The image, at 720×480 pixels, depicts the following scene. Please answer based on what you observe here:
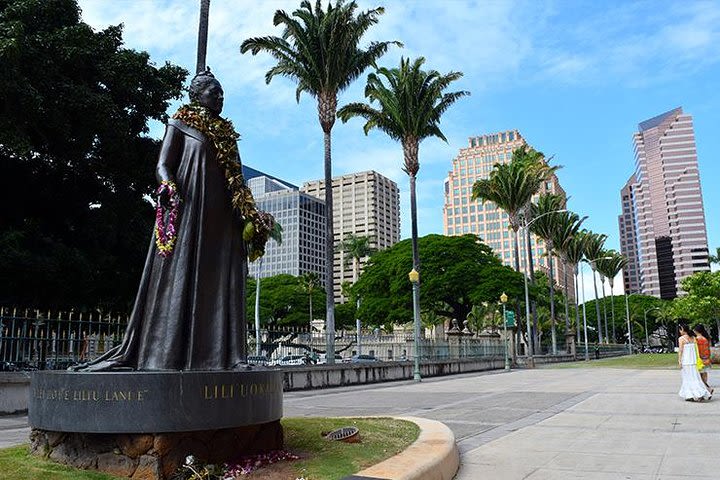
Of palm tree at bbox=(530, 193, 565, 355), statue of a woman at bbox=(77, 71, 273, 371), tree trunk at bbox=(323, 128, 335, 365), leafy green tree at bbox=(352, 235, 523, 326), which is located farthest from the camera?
palm tree at bbox=(530, 193, 565, 355)

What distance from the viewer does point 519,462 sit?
6586 millimetres

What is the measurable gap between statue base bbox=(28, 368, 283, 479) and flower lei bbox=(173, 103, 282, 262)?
135 centimetres

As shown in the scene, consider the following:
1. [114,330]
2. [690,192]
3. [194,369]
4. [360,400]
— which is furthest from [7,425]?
[690,192]

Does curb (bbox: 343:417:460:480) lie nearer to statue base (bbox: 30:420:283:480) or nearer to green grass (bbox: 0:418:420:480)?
green grass (bbox: 0:418:420:480)

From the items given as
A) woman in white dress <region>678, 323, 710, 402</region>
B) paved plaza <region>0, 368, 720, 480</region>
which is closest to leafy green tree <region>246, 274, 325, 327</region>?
paved plaza <region>0, 368, 720, 480</region>

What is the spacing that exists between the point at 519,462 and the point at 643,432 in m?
3.09

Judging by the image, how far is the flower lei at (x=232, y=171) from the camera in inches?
222

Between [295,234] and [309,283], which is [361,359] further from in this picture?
[295,234]

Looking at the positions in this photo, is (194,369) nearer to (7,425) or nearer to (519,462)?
(519,462)

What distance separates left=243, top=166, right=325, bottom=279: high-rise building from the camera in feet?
354

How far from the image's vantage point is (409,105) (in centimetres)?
3256

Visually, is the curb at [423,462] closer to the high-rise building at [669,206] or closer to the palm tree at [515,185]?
the palm tree at [515,185]

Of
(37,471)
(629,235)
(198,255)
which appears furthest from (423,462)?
(629,235)

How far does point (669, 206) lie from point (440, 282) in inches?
5291
